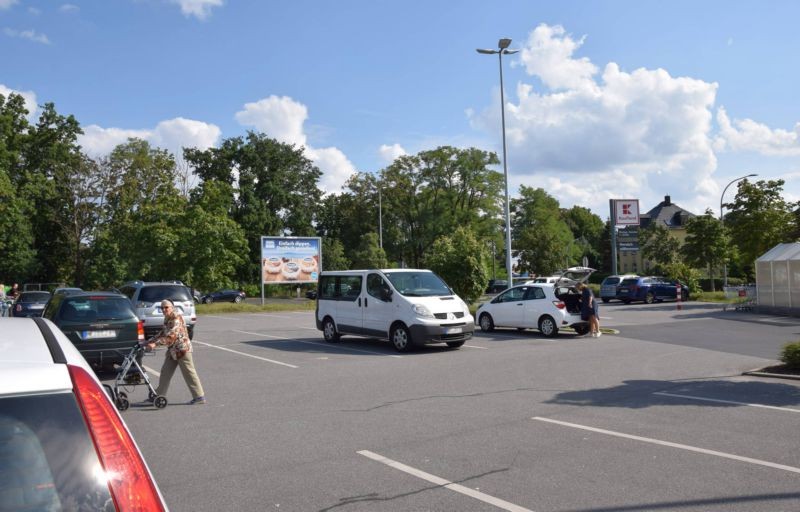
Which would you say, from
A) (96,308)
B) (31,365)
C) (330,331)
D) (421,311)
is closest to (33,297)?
(330,331)

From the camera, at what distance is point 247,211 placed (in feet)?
218

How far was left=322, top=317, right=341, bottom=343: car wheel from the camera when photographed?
1836 cm

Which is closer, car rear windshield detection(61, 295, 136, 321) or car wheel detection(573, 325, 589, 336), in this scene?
car rear windshield detection(61, 295, 136, 321)

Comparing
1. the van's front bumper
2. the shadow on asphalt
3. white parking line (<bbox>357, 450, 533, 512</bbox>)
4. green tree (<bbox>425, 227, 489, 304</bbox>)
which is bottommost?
white parking line (<bbox>357, 450, 533, 512</bbox>)

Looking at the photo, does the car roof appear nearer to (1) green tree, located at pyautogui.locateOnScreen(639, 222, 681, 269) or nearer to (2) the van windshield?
(2) the van windshield

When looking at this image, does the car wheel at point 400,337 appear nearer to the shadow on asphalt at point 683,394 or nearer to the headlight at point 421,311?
the headlight at point 421,311

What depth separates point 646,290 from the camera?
129 feet

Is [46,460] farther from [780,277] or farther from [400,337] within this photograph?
[780,277]

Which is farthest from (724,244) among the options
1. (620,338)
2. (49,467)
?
(49,467)

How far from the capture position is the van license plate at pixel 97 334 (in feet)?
40.8

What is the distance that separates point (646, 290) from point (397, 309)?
2749 centimetres

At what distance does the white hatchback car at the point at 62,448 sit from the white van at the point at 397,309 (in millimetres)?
13464

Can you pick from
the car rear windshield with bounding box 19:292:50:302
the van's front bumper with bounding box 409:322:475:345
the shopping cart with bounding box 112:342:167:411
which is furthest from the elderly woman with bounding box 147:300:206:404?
the car rear windshield with bounding box 19:292:50:302

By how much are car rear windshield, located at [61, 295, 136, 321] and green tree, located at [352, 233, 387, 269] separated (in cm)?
5128
